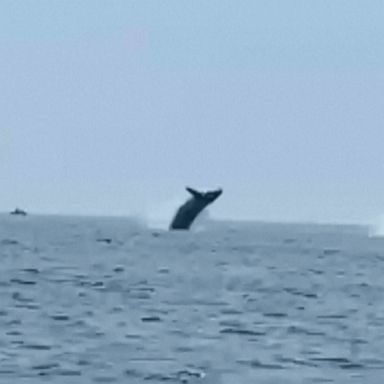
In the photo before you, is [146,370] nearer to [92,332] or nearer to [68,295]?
[92,332]

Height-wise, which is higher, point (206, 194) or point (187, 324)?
point (206, 194)

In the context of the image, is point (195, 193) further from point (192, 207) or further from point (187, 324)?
point (187, 324)

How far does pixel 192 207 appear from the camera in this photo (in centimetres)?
11081

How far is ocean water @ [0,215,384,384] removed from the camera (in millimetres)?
27953

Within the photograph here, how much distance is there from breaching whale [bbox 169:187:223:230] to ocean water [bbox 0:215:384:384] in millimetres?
39097

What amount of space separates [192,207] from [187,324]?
74647mm

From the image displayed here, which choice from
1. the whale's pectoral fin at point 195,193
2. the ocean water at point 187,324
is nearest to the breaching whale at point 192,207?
the whale's pectoral fin at point 195,193

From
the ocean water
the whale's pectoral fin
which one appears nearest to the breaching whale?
the whale's pectoral fin

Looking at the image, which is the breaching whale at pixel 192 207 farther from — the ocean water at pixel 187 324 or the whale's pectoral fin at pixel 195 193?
the ocean water at pixel 187 324

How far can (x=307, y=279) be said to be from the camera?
59.8m

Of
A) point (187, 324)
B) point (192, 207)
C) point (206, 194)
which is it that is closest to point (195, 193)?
point (206, 194)

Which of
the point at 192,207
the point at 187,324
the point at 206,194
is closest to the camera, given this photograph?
the point at 187,324

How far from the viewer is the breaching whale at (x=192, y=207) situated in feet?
347

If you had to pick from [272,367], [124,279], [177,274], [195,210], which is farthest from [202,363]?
[195,210]
